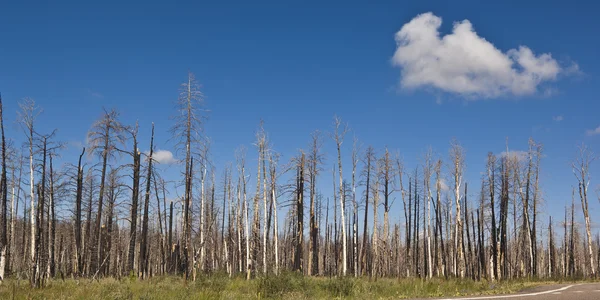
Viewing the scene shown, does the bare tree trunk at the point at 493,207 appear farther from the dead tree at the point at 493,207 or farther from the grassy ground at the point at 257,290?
the grassy ground at the point at 257,290

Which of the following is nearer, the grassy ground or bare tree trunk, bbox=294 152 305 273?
the grassy ground

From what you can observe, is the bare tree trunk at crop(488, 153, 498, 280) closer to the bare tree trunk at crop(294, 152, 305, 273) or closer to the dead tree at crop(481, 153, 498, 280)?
→ the dead tree at crop(481, 153, 498, 280)

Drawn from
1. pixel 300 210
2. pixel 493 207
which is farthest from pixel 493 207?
pixel 300 210

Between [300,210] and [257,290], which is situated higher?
[300,210]

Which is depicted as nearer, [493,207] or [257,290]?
[257,290]

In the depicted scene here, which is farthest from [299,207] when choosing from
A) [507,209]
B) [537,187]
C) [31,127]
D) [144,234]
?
[537,187]

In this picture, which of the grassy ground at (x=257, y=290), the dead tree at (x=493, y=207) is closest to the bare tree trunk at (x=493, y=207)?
the dead tree at (x=493, y=207)

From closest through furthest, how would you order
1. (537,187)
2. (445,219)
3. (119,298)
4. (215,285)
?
(119,298)
(215,285)
(537,187)
(445,219)

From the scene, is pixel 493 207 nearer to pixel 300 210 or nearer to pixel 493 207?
pixel 493 207

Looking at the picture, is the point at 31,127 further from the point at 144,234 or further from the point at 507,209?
the point at 507,209

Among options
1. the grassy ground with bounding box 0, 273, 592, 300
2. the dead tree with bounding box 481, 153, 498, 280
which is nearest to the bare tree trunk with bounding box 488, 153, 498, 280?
the dead tree with bounding box 481, 153, 498, 280

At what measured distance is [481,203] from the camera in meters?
40.0

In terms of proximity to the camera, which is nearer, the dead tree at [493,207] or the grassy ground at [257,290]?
the grassy ground at [257,290]

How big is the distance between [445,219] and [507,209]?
10.8 m
